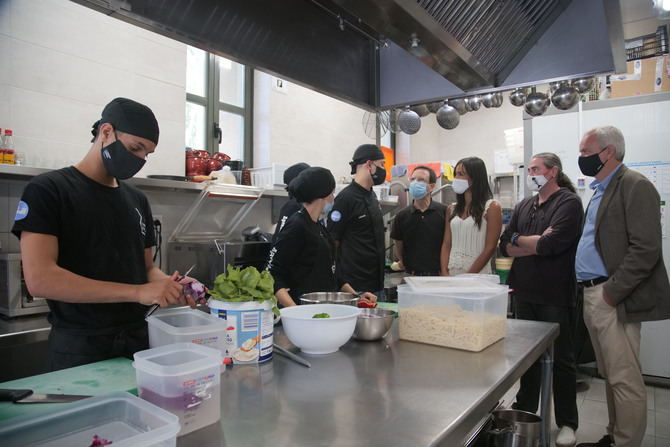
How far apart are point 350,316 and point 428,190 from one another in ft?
6.41

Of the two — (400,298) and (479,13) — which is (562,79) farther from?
(400,298)

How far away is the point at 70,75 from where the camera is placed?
9.38 ft

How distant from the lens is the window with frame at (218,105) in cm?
405

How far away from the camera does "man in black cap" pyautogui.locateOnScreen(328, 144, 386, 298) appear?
269 cm

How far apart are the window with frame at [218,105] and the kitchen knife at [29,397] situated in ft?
10.8

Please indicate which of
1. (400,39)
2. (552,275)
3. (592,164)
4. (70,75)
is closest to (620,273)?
(552,275)

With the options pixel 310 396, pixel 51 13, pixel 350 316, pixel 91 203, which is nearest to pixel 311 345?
pixel 350 316

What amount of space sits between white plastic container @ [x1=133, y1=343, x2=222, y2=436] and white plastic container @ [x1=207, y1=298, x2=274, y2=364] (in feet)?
0.82

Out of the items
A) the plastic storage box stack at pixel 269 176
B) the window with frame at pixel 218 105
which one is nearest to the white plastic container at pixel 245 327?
the plastic storage box stack at pixel 269 176

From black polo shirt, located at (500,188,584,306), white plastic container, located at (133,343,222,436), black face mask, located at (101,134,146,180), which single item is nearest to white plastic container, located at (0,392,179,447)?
white plastic container, located at (133,343,222,436)

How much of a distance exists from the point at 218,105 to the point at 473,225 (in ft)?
8.84

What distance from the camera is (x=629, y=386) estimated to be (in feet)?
7.41

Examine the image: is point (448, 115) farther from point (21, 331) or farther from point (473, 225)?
point (21, 331)

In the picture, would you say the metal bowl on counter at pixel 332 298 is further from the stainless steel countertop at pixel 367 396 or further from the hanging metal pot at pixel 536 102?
the hanging metal pot at pixel 536 102
